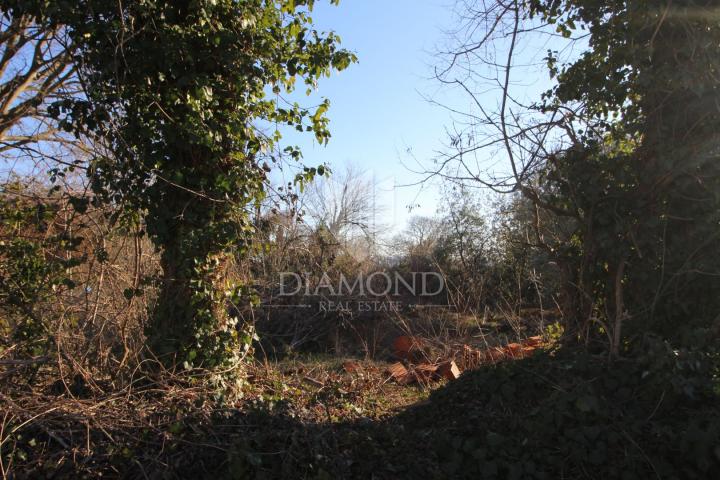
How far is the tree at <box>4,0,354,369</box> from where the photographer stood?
4801 mm

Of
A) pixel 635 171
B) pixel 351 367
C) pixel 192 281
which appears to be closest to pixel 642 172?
pixel 635 171

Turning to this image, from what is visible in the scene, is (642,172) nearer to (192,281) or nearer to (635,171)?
(635,171)

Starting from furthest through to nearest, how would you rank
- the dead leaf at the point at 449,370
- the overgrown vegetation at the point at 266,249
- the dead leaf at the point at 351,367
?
the dead leaf at the point at 351,367, the dead leaf at the point at 449,370, the overgrown vegetation at the point at 266,249

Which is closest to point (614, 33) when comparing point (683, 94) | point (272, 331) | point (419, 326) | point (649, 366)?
point (683, 94)

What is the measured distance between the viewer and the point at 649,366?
428cm

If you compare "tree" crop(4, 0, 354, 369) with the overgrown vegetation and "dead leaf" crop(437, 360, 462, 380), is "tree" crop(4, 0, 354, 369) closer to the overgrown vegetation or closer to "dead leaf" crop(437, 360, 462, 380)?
the overgrown vegetation

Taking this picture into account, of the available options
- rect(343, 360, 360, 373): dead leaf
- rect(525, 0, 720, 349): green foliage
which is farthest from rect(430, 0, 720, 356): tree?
rect(343, 360, 360, 373): dead leaf

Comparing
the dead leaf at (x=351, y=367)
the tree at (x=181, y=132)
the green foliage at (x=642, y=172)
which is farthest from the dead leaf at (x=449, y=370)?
the tree at (x=181, y=132)

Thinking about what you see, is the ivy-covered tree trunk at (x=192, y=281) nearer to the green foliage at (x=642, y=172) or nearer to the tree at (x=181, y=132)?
the tree at (x=181, y=132)

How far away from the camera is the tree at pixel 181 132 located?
15.8 ft

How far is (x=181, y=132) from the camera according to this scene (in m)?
4.82

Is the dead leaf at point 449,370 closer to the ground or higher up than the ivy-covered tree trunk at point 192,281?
closer to the ground

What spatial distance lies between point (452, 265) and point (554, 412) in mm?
9894

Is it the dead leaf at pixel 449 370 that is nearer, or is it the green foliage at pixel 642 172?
the green foliage at pixel 642 172
